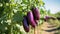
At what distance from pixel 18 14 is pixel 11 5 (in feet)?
0.62

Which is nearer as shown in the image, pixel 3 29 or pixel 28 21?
pixel 28 21

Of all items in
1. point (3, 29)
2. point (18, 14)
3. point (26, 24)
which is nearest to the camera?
point (26, 24)

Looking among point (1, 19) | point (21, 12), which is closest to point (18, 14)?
point (21, 12)

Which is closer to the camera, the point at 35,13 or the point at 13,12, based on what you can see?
the point at 35,13

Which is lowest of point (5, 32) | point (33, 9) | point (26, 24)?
point (5, 32)

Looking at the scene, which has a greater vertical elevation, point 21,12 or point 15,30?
point 21,12

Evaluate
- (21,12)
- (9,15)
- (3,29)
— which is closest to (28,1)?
(21,12)

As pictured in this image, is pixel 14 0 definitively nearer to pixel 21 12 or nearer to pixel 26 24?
pixel 21 12

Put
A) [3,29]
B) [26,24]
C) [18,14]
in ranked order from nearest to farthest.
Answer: [26,24], [18,14], [3,29]

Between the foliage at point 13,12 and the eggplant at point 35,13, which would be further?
the foliage at point 13,12

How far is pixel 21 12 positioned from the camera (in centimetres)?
242

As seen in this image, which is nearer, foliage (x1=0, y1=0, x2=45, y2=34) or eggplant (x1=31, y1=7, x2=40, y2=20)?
eggplant (x1=31, y1=7, x2=40, y2=20)

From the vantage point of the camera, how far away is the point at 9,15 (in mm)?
2510

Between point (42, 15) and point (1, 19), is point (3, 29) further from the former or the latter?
point (42, 15)
